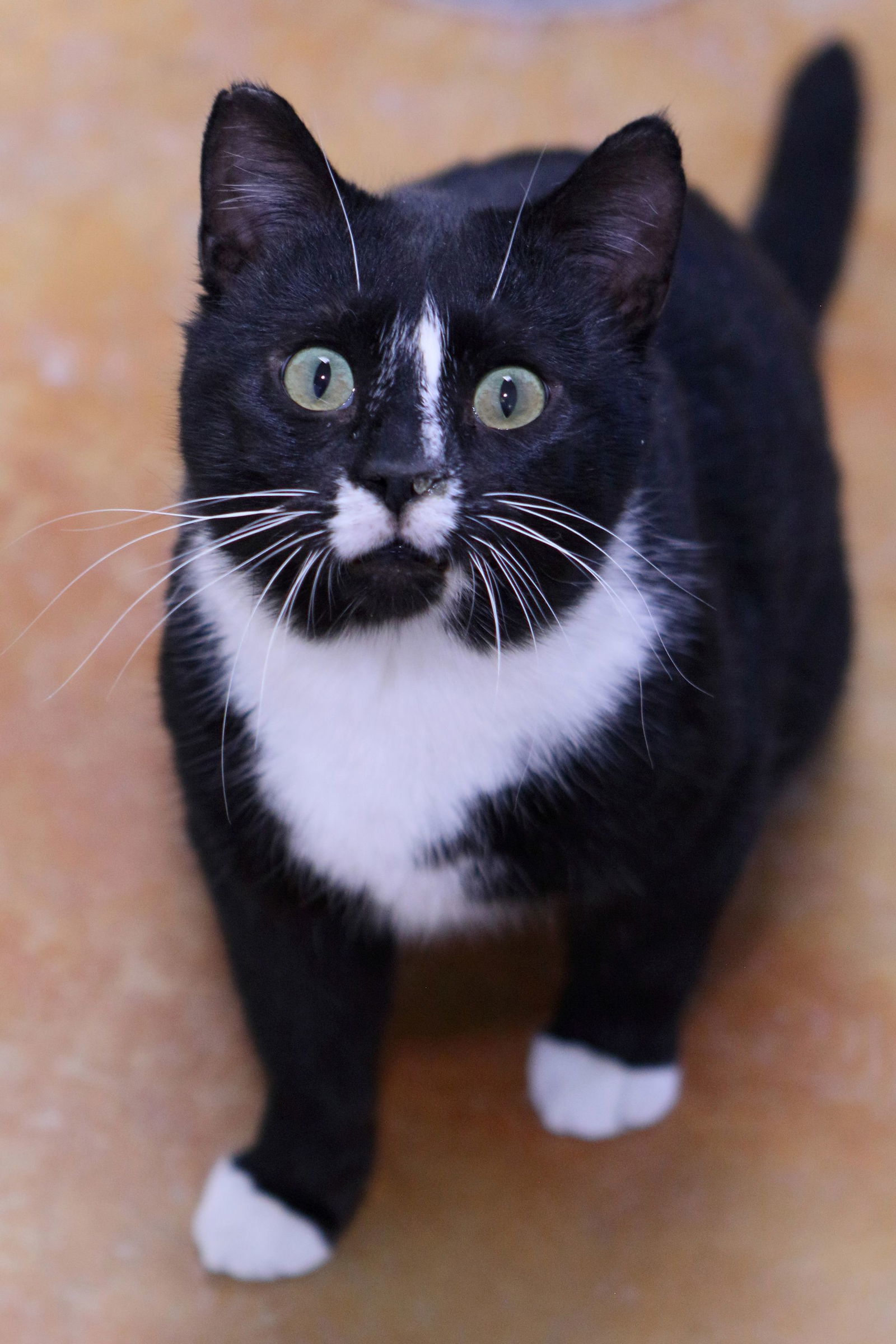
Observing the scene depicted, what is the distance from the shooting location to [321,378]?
3.05ft

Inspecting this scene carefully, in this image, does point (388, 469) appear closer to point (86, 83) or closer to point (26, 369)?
point (26, 369)

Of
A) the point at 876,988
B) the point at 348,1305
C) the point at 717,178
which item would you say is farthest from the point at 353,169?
the point at 348,1305

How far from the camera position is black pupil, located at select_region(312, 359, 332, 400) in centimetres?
93

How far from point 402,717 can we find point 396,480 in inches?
9.7

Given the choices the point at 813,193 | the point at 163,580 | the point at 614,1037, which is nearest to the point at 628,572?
the point at 163,580

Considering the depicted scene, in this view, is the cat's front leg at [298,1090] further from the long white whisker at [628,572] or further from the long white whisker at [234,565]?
the long white whisker at [628,572]

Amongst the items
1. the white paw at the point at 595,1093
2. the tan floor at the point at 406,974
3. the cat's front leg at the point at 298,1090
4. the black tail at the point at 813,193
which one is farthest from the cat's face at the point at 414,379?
the black tail at the point at 813,193

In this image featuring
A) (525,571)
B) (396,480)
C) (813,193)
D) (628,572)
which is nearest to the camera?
(396,480)

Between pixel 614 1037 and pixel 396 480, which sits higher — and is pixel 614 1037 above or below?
below

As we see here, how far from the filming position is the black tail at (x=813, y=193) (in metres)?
1.78

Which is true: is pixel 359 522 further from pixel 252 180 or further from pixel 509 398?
pixel 252 180

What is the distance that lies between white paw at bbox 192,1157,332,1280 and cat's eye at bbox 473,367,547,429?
2.35 feet

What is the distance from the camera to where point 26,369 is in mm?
1853

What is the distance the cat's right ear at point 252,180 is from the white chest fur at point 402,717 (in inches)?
8.8
